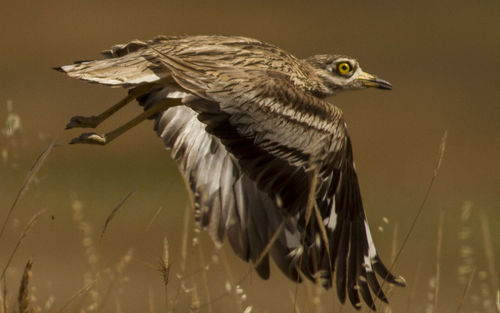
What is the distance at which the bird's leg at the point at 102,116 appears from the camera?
6785 mm

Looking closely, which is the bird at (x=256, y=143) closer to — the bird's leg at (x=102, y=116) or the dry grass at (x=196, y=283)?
the bird's leg at (x=102, y=116)

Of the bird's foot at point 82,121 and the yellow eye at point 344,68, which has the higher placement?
the yellow eye at point 344,68

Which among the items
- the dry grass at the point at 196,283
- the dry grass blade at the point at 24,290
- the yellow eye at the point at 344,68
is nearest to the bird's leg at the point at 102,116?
the dry grass at the point at 196,283

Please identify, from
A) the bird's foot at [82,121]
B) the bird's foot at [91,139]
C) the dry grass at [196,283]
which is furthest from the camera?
the bird's foot at [82,121]

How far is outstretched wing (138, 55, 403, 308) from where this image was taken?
632 centimetres

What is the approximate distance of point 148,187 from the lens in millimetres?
20641

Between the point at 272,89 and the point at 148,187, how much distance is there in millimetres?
14264

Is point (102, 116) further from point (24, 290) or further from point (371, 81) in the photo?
point (24, 290)

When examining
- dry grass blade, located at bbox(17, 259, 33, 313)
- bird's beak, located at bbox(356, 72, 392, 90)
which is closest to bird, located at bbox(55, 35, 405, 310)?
bird's beak, located at bbox(356, 72, 392, 90)

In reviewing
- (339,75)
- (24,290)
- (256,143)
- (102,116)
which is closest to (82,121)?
(102,116)

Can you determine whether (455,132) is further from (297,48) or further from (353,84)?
(353,84)

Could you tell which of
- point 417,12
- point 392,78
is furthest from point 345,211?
point 417,12

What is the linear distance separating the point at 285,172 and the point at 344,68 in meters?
1.66

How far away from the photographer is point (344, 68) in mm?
8008
